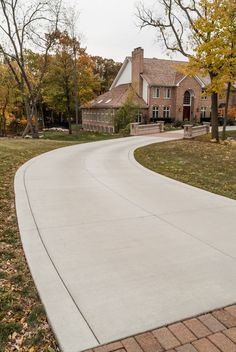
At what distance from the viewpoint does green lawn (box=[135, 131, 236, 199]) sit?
10.3m

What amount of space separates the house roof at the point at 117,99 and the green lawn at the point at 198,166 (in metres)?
22.6

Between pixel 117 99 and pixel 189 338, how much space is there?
135ft

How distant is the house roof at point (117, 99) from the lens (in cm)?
4084

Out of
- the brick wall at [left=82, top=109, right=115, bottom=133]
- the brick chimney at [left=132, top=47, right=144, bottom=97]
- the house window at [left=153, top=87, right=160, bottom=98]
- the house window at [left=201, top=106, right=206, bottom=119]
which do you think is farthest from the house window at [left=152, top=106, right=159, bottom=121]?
the house window at [left=201, top=106, right=206, bottom=119]

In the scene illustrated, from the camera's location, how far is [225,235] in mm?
5723

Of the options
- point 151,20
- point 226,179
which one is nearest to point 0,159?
point 226,179

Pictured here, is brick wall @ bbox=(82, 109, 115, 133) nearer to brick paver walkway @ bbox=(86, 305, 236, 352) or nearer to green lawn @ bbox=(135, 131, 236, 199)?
green lawn @ bbox=(135, 131, 236, 199)

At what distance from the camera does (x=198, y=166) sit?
13.9 metres

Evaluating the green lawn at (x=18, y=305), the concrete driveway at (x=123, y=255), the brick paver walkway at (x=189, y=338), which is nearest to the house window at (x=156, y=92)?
the concrete driveway at (x=123, y=255)

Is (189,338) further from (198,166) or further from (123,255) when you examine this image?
(198,166)

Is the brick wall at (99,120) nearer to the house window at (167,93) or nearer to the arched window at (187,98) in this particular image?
the house window at (167,93)

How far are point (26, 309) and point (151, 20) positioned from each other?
28.4m

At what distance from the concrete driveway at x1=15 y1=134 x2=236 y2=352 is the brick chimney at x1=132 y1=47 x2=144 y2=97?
36.4 meters

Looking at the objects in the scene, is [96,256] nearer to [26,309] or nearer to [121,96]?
[26,309]
